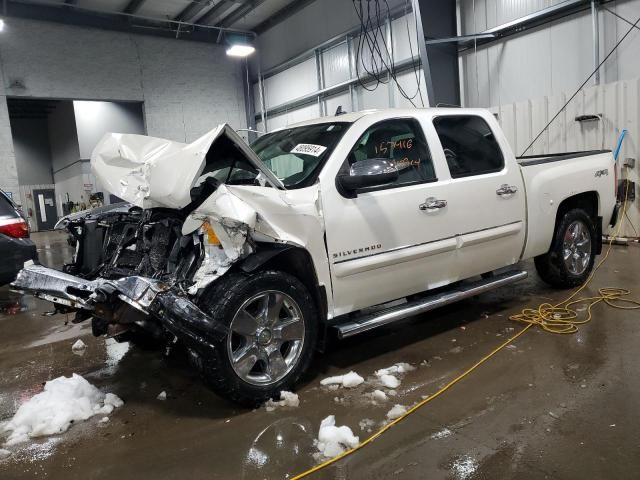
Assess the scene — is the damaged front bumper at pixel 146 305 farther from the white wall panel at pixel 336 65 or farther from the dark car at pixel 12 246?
the white wall panel at pixel 336 65

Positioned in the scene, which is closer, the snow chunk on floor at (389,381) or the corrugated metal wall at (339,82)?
the snow chunk on floor at (389,381)

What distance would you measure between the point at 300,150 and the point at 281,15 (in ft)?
46.4

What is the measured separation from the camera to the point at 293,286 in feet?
9.77

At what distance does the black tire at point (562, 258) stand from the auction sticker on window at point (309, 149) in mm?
2702

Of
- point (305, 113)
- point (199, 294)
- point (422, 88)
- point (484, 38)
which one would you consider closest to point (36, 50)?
point (305, 113)

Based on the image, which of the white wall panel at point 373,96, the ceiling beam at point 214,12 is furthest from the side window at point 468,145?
the ceiling beam at point 214,12

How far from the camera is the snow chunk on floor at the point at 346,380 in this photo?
3.17 meters

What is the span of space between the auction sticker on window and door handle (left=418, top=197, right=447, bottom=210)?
813 millimetres

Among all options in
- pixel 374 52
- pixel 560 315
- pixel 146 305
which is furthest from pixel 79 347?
pixel 374 52

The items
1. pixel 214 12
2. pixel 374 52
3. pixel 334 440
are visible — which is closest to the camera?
pixel 334 440

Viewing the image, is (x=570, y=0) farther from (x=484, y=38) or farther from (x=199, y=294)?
(x=199, y=294)

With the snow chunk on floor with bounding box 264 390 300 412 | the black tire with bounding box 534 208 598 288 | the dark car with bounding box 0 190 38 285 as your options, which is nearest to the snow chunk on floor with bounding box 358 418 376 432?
the snow chunk on floor with bounding box 264 390 300 412

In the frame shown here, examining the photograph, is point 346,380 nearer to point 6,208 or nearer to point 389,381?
point 389,381

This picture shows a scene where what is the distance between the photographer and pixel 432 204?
3592 mm
